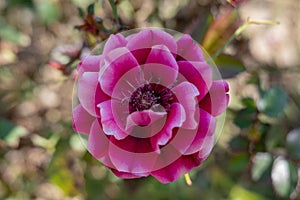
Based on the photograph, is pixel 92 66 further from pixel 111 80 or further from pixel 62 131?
pixel 62 131

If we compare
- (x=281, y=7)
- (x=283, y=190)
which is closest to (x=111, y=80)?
(x=283, y=190)

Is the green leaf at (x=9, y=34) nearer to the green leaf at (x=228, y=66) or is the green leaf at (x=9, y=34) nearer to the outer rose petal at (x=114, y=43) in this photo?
the green leaf at (x=228, y=66)

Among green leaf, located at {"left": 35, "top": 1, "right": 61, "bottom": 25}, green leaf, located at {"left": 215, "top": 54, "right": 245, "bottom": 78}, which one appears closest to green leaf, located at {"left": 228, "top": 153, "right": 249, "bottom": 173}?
green leaf, located at {"left": 215, "top": 54, "right": 245, "bottom": 78}

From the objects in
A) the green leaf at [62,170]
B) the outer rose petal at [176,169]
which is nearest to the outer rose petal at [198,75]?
the outer rose petal at [176,169]

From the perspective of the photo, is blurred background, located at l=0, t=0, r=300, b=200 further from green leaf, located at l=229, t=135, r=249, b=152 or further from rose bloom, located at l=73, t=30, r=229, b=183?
rose bloom, located at l=73, t=30, r=229, b=183

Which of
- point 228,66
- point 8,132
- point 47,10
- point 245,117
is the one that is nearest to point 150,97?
point 228,66
